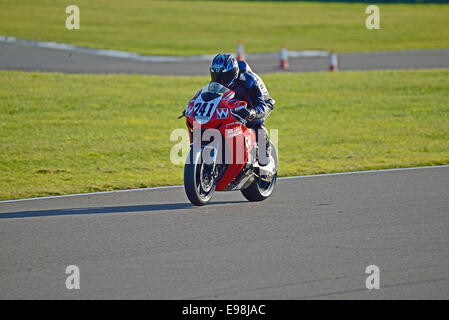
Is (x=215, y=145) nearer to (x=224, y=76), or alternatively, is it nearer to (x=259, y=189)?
(x=224, y=76)

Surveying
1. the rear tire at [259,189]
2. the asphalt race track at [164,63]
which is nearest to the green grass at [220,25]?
the asphalt race track at [164,63]

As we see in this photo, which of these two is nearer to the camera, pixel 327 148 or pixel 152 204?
pixel 152 204

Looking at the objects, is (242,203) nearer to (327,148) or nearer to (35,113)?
(327,148)

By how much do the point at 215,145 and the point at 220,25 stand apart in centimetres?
3066

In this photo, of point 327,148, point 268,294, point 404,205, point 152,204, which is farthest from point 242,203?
point 327,148

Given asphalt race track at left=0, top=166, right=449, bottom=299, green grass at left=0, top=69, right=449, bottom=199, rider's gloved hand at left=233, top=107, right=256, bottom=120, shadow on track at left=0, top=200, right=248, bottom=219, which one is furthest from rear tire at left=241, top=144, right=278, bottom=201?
green grass at left=0, top=69, right=449, bottom=199

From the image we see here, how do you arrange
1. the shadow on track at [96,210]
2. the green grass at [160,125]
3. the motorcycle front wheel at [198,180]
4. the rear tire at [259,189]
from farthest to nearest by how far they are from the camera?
the green grass at [160,125]
the rear tire at [259,189]
the shadow on track at [96,210]
the motorcycle front wheel at [198,180]

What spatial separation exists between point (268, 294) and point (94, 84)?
15.9m

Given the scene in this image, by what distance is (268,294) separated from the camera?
237 inches

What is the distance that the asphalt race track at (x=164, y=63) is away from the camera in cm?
2392

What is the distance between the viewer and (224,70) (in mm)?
9398

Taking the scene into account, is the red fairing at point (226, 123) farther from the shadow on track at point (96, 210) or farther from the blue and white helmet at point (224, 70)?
the shadow on track at point (96, 210)

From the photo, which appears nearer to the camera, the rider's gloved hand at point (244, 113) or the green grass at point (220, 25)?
the rider's gloved hand at point (244, 113)

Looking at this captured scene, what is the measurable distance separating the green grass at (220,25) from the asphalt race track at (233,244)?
19.7m
